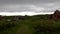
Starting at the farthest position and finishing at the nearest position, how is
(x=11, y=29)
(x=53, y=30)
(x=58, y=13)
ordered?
(x=58, y=13) → (x=11, y=29) → (x=53, y=30)

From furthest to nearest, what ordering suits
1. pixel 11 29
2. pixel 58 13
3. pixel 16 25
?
pixel 58 13 < pixel 16 25 < pixel 11 29

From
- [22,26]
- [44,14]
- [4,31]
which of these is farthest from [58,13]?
[4,31]

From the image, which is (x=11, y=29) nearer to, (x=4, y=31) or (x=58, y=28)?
(x=4, y=31)

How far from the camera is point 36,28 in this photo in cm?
2252

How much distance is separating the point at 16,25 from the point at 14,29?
59.1 inches

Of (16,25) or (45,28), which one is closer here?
(45,28)

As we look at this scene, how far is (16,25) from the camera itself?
79.6 ft

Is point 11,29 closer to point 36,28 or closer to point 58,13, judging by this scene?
point 36,28

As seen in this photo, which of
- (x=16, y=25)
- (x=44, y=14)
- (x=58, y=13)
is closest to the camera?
(x=16, y=25)

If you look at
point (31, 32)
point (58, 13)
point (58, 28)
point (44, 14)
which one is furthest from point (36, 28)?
point (44, 14)

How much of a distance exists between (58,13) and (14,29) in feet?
41.9

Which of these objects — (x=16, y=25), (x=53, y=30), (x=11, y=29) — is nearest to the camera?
(x=53, y=30)

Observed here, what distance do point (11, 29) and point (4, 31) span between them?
871 mm

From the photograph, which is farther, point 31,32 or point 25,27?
point 25,27
